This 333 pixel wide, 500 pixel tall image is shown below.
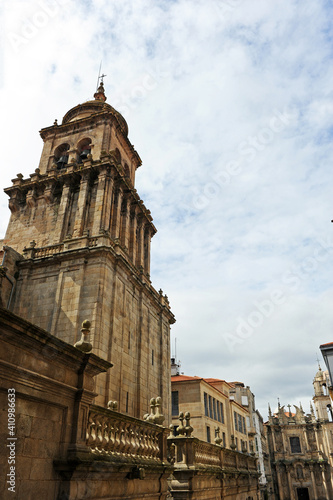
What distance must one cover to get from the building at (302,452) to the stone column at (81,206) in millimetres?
62515

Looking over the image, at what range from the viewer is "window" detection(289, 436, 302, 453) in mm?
72500

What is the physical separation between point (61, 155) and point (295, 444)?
71.3 metres

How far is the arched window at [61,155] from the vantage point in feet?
Result: 98.9

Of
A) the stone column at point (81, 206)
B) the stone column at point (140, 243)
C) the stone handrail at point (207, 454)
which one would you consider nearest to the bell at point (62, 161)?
the stone column at point (81, 206)

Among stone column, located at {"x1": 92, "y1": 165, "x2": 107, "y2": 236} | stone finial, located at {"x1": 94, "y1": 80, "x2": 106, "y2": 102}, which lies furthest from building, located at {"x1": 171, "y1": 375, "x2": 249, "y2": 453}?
stone finial, located at {"x1": 94, "y1": 80, "x2": 106, "y2": 102}

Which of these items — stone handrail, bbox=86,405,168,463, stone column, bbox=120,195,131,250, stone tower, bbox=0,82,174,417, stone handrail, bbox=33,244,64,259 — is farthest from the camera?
stone column, bbox=120,195,131,250

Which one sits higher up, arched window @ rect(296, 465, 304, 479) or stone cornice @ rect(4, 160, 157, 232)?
stone cornice @ rect(4, 160, 157, 232)

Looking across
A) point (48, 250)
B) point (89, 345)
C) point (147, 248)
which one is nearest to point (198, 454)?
point (89, 345)

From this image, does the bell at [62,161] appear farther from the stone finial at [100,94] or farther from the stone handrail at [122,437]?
the stone handrail at [122,437]

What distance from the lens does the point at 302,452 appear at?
71500mm

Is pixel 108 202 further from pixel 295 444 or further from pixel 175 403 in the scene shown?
pixel 295 444

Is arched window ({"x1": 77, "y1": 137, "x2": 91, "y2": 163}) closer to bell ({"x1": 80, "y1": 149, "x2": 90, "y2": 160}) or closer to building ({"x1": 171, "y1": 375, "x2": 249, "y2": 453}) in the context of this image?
bell ({"x1": 80, "y1": 149, "x2": 90, "y2": 160})

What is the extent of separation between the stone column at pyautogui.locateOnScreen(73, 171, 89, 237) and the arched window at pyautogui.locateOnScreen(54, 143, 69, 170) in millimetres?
4726

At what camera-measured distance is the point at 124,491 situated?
8258mm
